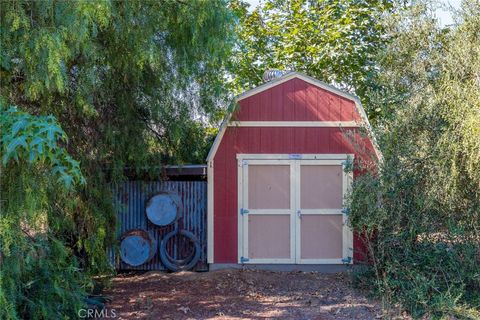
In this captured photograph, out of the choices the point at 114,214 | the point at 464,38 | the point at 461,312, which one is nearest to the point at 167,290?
the point at 114,214

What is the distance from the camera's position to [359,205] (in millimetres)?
7566

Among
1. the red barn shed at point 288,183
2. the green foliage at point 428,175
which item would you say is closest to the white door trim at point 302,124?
the red barn shed at point 288,183

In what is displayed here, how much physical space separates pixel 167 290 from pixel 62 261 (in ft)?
7.82

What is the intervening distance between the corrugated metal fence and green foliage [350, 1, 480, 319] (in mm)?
2843

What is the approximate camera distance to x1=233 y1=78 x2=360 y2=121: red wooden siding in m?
8.95

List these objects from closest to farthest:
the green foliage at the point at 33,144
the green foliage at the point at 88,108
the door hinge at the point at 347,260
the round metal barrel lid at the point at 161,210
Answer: the green foliage at the point at 33,144, the green foliage at the point at 88,108, the door hinge at the point at 347,260, the round metal barrel lid at the point at 161,210

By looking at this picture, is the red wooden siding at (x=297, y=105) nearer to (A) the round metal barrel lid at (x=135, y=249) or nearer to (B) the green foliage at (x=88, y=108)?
(B) the green foliage at (x=88, y=108)

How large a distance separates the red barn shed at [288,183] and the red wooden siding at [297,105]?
0.06ft

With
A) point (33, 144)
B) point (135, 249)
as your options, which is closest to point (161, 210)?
point (135, 249)

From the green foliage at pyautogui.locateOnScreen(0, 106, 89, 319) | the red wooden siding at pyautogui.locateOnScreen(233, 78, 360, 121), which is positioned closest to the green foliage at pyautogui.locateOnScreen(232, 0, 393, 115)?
the red wooden siding at pyautogui.locateOnScreen(233, 78, 360, 121)

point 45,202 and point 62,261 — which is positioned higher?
point 45,202

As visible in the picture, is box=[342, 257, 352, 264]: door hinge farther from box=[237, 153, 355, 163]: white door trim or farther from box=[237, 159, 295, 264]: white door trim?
box=[237, 153, 355, 163]: white door trim

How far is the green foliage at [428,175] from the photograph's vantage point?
6.92 meters

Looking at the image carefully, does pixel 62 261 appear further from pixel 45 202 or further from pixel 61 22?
pixel 61 22
